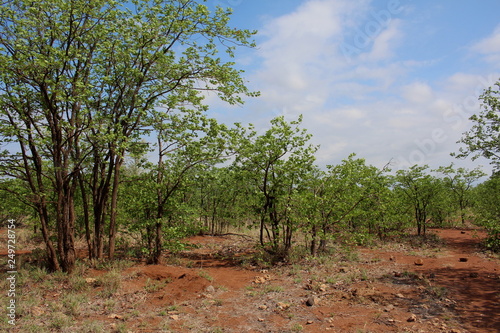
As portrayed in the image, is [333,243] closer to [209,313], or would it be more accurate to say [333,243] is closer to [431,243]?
[431,243]

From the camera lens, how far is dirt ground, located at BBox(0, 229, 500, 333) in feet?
17.2

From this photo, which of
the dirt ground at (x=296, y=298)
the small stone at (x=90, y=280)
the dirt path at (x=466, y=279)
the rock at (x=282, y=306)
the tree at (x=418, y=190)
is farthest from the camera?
the tree at (x=418, y=190)

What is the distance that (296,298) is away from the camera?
21.6ft

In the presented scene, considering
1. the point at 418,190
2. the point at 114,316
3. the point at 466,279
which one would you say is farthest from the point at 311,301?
the point at 418,190

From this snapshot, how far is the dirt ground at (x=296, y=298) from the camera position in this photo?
525cm

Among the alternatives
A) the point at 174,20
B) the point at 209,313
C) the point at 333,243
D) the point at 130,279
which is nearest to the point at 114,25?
the point at 174,20

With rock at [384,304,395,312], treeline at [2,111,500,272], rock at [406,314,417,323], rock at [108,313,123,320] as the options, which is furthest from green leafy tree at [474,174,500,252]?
rock at [108,313,123,320]

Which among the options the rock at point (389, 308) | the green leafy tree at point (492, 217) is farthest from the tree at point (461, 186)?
the rock at point (389, 308)

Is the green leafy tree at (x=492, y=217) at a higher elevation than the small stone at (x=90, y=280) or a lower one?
higher

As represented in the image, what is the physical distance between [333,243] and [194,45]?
1016 centimetres

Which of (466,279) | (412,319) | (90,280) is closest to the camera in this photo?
(412,319)

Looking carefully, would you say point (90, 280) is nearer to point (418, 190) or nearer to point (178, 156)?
point (178, 156)

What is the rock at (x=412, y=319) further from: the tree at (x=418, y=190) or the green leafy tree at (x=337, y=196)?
the tree at (x=418, y=190)

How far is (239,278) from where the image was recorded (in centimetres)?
853
